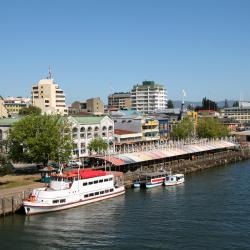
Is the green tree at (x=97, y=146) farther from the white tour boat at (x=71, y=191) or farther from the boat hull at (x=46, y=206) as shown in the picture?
the boat hull at (x=46, y=206)

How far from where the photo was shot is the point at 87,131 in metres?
104

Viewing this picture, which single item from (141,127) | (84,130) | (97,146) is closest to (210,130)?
(141,127)

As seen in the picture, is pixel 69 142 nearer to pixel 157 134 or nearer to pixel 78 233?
pixel 78 233

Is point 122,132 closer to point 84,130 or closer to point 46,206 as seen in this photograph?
point 84,130

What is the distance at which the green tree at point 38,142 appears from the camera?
245 feet

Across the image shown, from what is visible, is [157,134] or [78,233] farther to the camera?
[157,134]

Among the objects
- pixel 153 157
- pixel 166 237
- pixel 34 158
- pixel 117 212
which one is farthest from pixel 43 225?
pixel 153 157

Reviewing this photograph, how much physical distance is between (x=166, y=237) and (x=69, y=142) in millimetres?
35472

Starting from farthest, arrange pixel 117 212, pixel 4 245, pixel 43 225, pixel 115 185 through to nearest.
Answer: pixel 115 185, pixel 117 212, pixel 43 225, pixel 4 245

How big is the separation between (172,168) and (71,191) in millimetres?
33821

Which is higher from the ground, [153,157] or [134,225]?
[153,157]

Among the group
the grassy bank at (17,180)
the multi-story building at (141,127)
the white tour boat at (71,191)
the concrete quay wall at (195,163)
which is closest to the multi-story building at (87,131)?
the multi-story building at (141,127)

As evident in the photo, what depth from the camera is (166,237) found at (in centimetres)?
4734

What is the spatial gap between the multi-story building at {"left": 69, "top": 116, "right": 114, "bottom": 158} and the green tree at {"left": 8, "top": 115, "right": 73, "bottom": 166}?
61.7 feet
